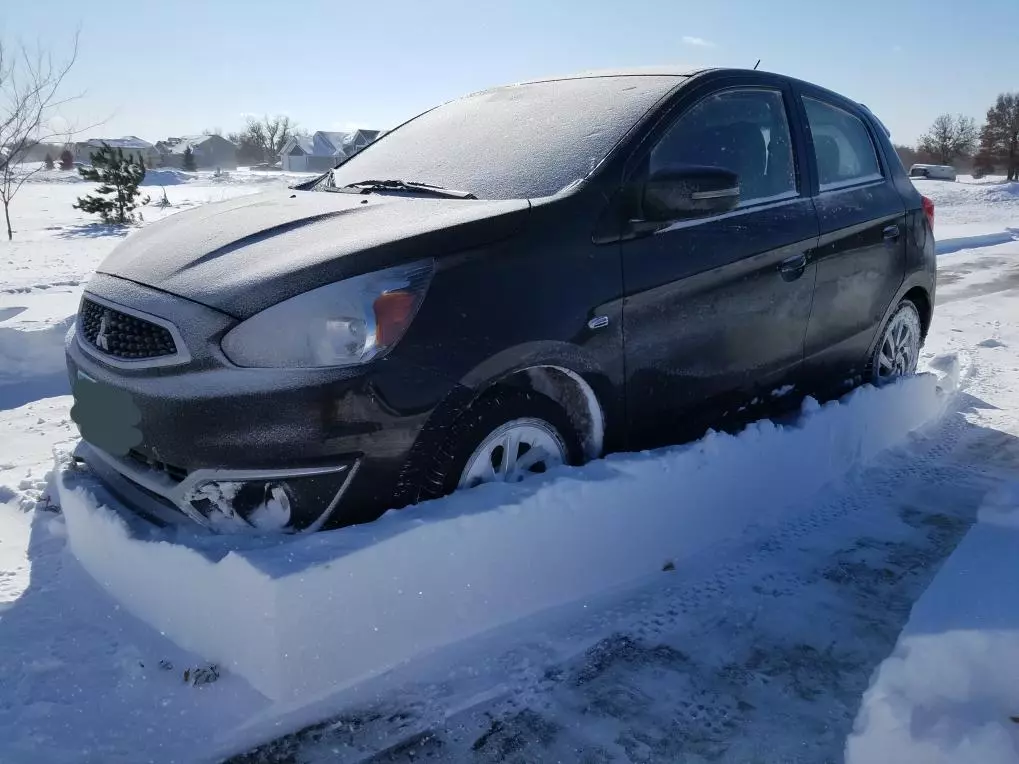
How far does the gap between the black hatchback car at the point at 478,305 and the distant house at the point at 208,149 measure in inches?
3721

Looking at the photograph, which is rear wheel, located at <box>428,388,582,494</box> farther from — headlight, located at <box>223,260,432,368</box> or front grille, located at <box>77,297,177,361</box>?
front grille, located at <box>77,297,177,361</box>

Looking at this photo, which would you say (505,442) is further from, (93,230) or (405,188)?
(93,230)

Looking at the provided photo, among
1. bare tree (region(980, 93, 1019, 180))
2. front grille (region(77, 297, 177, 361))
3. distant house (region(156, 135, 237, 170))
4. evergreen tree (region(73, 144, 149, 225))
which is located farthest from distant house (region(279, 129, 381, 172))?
front grille (region(77, 297, 177, 361))

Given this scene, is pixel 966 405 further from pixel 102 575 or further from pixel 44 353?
pixel 44 353

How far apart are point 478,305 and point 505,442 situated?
0.46 meters

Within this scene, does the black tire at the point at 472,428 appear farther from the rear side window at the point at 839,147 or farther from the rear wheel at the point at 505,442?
the rear side window at the point at 839,147

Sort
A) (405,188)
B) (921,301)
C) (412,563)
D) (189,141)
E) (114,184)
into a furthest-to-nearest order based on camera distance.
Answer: (189,141) < (114,184) < (921,301) < (405,188) < (412,563)

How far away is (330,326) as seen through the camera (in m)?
2.19

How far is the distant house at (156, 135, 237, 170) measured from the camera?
91.6 m

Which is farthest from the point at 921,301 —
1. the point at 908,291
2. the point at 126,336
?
the point at 126,336

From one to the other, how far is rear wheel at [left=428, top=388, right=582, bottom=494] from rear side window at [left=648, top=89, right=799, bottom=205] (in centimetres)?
100

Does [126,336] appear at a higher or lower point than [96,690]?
higher

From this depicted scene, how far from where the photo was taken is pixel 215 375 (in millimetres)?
2154

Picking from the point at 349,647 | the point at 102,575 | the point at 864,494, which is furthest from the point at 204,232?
the point at 864,494
